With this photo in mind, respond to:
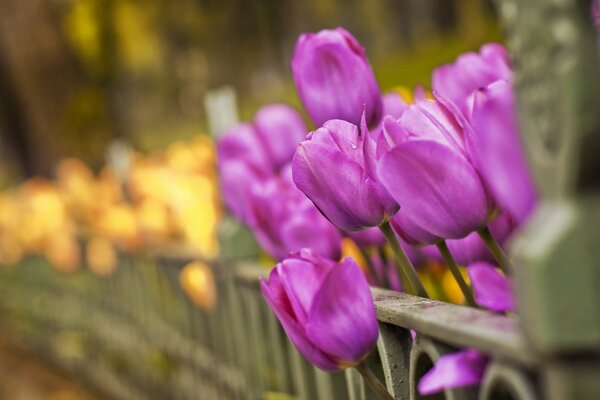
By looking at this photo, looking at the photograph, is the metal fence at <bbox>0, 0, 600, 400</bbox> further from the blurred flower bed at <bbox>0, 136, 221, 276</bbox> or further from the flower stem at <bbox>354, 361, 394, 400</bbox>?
the blurred flower bed at <bbox>0, 136, 221, 276</bbox>

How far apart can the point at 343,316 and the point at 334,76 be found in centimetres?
26

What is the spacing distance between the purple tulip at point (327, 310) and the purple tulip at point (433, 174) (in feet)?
0.26

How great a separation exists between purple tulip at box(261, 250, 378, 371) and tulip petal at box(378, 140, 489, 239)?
88 mm

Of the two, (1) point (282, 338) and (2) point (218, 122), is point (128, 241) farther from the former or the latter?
(1) point (282, 338)

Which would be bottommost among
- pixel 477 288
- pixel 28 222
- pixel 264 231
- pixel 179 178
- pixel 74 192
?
pixel 477 288

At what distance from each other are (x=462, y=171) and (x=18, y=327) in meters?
6.43

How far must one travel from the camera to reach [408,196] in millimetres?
726

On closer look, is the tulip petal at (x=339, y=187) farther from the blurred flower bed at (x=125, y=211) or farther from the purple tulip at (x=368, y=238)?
the blurred flower bed at (x=125, y=211)

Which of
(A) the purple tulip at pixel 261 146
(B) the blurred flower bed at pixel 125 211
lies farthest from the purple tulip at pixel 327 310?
(B) the blurred flower bed at pixel 125 211

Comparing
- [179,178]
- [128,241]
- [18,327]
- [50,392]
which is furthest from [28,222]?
[179,178]

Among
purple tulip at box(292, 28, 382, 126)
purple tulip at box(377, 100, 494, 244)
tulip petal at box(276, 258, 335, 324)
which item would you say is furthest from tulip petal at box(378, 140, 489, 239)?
purple tulip at box(292, 28, 382, 126)

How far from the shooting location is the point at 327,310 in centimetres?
78

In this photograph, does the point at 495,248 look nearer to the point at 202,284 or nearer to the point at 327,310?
the point at 327,310

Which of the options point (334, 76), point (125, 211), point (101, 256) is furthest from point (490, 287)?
point (101, 256)
